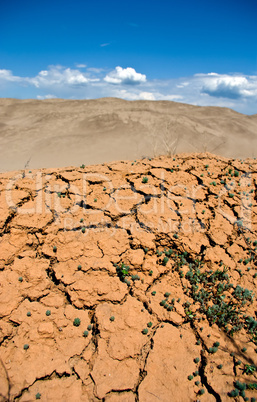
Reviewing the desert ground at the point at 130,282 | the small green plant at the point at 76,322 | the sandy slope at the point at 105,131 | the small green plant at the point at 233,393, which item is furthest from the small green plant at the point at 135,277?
the sandy slope at the point at 105,131

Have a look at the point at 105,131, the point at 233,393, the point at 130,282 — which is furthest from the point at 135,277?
the point at 105,131

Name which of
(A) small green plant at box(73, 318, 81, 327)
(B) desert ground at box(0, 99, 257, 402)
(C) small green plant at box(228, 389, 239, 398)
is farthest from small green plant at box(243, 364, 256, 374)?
(A) small green plant at box(73, 318, 81, 327)

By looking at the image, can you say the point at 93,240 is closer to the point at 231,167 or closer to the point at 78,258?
the point at 78,258

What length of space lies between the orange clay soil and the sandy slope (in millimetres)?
7961

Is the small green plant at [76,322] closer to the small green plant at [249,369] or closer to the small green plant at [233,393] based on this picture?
the small green plant at [233,393]

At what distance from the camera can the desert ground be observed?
2.36m

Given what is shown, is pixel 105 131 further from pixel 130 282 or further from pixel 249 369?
pixel 249 369

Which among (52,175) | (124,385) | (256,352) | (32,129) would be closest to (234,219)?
(256,352)

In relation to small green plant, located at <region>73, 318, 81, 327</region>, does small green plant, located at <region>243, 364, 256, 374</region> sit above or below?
below

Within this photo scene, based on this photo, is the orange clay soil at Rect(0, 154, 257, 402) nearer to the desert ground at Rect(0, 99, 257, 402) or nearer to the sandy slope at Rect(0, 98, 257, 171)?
the desert ground at Rect(0, 99, 257, 402)

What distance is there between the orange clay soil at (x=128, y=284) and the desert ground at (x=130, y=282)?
0.04 ft

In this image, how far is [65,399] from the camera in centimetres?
220

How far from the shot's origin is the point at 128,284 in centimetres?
300

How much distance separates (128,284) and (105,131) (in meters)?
16.0
